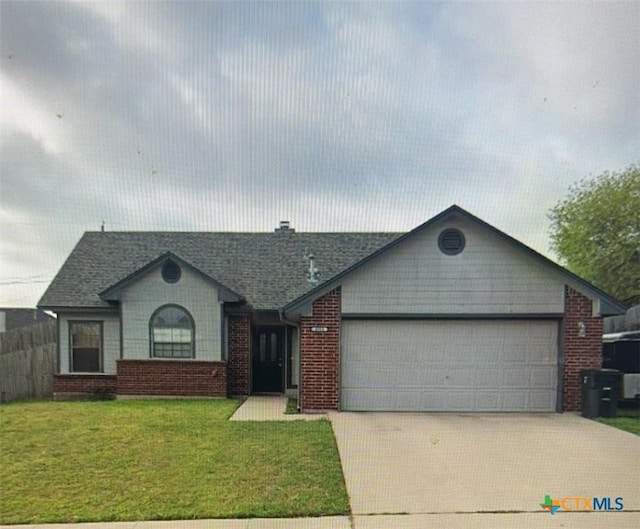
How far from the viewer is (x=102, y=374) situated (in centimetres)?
1095

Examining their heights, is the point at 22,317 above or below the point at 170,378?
above

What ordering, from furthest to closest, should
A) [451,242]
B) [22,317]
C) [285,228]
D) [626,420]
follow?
1. [22,317]
2. [285,228]
3. [451,242]
4. [626,420]

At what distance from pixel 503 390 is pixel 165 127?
7.63 metres

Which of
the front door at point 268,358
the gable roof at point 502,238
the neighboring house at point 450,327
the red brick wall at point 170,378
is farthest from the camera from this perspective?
the front door at point 268,358

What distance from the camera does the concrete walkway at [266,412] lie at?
785 cm

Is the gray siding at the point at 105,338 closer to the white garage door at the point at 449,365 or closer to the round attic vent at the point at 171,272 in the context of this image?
the round attic vent at the point at 171,272

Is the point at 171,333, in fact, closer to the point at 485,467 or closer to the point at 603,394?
the point at 485,467

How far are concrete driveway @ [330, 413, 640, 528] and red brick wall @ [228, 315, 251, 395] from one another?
402 centimetres

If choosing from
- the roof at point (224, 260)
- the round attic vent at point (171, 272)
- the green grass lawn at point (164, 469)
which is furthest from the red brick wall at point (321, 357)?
the round attic vent at point (171, 272)

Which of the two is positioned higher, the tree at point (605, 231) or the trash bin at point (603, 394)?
the tree at point (605, 231)

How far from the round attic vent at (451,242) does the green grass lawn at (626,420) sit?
3.95 m

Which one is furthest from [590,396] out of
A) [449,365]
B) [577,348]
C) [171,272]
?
[171,272]

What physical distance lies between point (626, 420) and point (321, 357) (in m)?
5.58

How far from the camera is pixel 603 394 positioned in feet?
26.3
